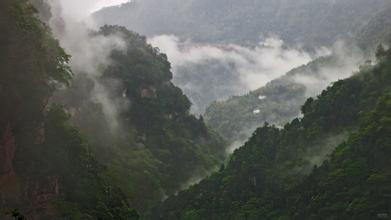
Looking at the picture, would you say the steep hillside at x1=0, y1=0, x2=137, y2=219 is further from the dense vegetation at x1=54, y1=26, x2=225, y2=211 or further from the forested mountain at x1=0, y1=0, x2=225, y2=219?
the dense vegetation at x1=54, y1=26, x2=225, y2=211

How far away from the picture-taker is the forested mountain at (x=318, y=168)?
10456cm

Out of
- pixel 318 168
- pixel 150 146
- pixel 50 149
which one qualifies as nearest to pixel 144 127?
pixel 150 146

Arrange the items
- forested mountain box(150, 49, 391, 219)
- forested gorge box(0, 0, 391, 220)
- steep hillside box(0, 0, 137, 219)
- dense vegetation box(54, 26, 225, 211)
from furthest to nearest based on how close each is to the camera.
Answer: dense vegetation box(54, 26, 225, 211), forested mountain box(150, 49, 391, 219), forested gorge box(0, 0, 391, 220), steep hillside box(0, 0, 137, 219)

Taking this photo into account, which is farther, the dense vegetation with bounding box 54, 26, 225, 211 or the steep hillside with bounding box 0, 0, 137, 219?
the dense vegetation with bounding box 54, 26, 225, 211

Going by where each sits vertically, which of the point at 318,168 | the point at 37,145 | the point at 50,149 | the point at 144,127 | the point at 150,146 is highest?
the point at 144,127

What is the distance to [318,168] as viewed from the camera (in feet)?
386

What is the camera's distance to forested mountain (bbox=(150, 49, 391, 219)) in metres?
105

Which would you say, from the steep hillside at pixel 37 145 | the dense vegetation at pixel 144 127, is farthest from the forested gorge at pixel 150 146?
the dense vegetation at pixel 144 127

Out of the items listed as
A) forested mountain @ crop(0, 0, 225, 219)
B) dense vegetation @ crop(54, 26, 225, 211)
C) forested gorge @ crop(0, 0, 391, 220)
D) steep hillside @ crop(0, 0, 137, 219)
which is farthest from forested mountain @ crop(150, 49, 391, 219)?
steep hillside @ crop(0, 0, 137, 219)

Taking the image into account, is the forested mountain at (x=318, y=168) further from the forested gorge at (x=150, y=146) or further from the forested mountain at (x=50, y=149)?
the forested mountain at (x=50, y=149)

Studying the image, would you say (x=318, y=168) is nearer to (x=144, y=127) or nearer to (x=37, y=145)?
(x=37, y=145)

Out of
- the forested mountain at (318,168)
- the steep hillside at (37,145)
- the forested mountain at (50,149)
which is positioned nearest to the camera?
the steep hillside at (37,145)

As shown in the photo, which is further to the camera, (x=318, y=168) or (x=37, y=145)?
(x=318, y=168)

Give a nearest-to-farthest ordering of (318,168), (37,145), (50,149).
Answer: (37,145) < (50,149) < (318,168)
